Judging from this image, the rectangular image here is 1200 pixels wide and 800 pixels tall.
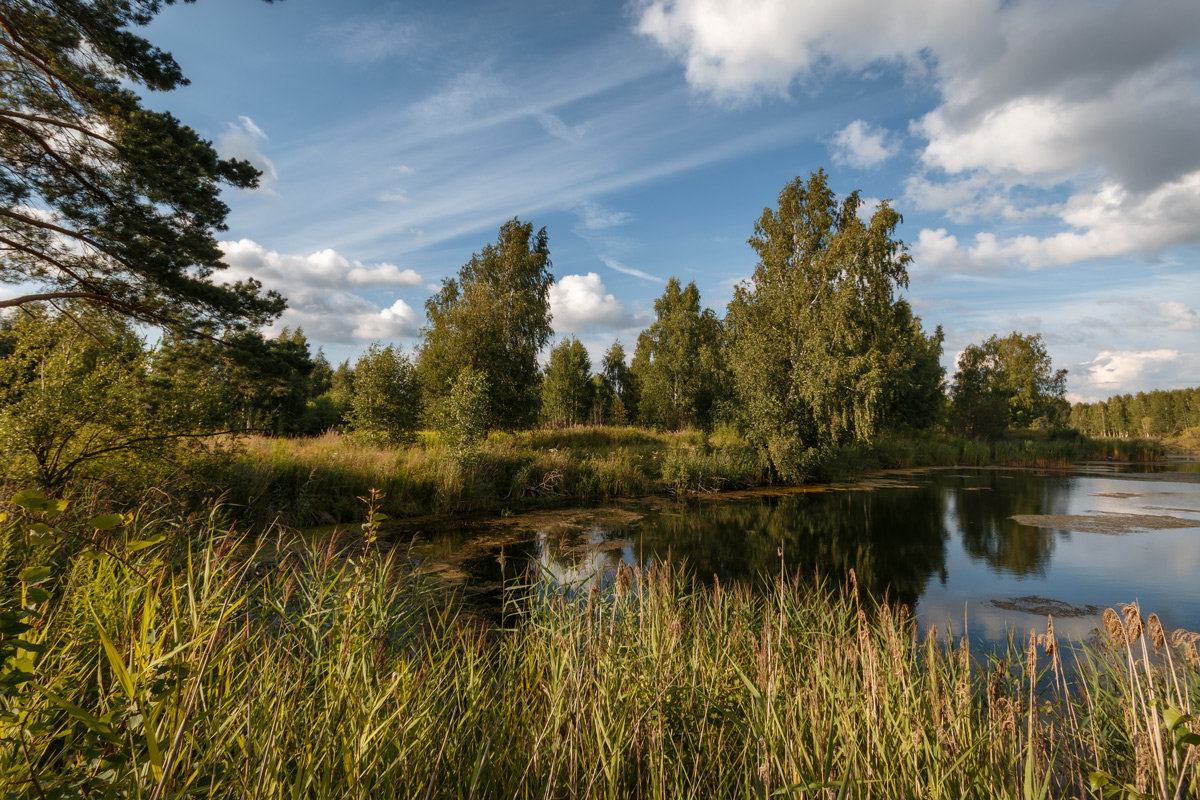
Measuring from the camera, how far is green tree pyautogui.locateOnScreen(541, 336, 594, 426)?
4491 centimetres

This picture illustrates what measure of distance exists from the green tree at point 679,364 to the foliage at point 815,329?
11052 millimetres

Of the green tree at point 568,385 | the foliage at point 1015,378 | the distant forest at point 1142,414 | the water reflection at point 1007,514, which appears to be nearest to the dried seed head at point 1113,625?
the water reflection at point 1007,514

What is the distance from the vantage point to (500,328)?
22.5 m

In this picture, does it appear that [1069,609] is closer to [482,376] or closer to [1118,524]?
[1118,524]

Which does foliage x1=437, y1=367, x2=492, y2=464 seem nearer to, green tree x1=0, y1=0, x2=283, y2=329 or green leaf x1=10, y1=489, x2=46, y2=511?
green tree x1=0, y1=0, x2=283, y2=329

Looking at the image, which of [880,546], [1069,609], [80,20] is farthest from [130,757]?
[880,546]

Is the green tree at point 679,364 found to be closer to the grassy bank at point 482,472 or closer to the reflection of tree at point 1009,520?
the grassy bank at point 482,472

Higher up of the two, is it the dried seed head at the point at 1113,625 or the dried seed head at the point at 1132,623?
the dried seed head at the point at 1132,623

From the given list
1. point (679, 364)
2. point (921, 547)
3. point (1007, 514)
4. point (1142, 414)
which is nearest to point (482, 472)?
point (921, 547)

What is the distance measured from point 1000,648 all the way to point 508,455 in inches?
515

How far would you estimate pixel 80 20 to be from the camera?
22.8 ft

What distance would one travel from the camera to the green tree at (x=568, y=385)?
4491 centimetres

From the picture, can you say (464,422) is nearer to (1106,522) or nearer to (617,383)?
(1106,522)

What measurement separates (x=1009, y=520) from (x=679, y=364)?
2221 cm
